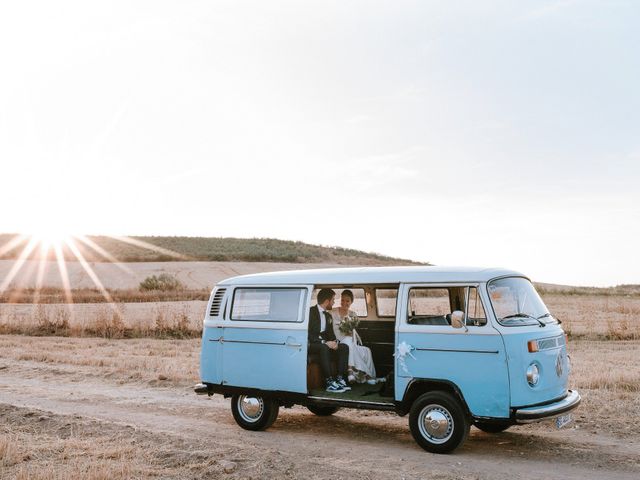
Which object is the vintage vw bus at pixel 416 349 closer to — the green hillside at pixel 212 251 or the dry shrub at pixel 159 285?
the dry shrub at pixel 159 285

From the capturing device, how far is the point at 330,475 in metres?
8.18

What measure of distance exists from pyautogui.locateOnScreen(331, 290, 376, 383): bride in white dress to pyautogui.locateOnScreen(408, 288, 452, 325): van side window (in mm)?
1336

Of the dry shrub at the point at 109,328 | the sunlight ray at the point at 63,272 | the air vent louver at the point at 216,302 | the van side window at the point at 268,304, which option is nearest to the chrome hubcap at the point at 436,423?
the van side window at the point at 268,304

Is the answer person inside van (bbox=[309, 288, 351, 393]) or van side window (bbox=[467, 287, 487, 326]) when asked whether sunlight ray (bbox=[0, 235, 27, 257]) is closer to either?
person inside van (bbox=[309, 288, 351, 393])

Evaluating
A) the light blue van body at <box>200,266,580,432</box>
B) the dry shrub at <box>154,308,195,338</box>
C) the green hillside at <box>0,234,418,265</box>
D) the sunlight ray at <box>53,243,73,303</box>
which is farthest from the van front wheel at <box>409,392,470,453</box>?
the green hillside at <box>0,234,418,265</box>

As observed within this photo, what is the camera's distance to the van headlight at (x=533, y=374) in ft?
28.9

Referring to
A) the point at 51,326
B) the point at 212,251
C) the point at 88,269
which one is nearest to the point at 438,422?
the point at 51,326

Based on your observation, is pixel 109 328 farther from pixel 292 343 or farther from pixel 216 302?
pixel 292 343

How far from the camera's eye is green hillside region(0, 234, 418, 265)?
77.4 meters

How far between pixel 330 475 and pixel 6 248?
7977 centimetres

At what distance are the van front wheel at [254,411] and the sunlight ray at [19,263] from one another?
3740 cm

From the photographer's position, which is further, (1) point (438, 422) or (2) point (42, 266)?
(2) point (42, 266)

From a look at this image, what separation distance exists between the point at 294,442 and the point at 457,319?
3029 mm

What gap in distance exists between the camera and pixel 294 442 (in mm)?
10109
